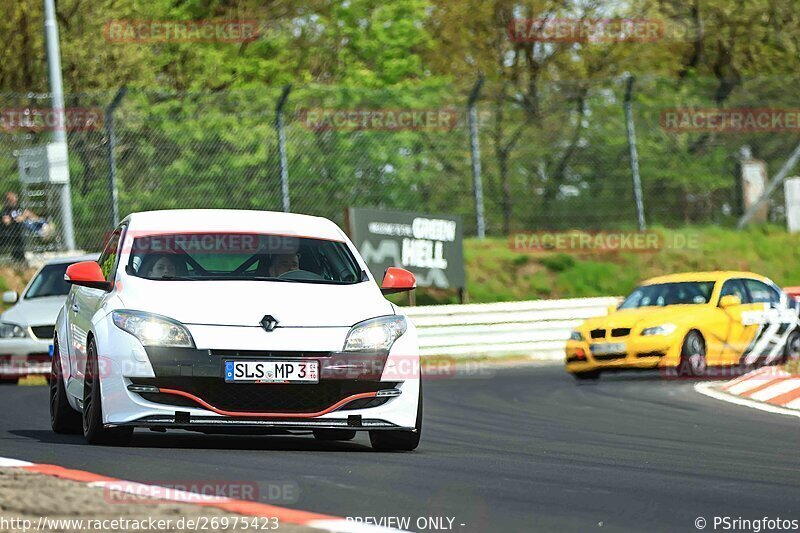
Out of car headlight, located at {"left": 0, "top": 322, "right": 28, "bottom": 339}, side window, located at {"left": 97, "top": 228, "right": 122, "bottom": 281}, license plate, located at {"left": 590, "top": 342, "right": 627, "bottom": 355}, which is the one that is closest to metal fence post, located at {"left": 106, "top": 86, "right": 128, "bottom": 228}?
car headlight, located at {"left": 0, "top": 322, "right": 28, "bottom": 339}

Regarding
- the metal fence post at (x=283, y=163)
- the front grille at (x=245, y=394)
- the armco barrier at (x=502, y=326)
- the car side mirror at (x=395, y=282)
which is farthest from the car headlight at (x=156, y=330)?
the metal fence post at (x=283, y=163)

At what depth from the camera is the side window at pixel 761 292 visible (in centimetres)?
1994

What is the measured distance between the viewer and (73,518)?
18.8 feet

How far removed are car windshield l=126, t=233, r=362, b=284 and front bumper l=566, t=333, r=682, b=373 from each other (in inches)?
361

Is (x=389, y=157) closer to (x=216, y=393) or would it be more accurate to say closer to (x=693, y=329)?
(x=693, y=329)

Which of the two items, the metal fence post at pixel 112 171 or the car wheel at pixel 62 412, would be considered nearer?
the car wheel at pixel 62 412

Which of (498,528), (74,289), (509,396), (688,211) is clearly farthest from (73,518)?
(688,211)

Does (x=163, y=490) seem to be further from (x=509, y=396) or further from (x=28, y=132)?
(x=28, y=132)

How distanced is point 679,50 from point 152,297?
3671 centimetres

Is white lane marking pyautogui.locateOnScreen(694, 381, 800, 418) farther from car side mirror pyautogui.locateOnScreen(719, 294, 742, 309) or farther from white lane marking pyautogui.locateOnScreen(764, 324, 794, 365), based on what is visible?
white lane marking pyautogui.locateOnScreen(764, 324, 794, 365)

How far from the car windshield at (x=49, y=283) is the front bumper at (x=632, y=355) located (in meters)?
6.16

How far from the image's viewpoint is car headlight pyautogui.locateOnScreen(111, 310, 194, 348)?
8.77 meters

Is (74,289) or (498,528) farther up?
(74,289)

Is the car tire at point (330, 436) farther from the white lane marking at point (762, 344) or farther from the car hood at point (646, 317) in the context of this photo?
the white lane marking at point (762, 344)
